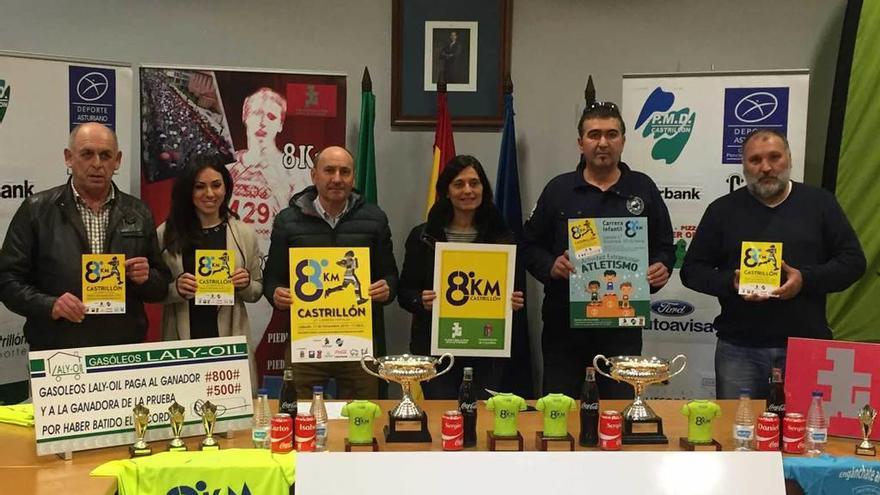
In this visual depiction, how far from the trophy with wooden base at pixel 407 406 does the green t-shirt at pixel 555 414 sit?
1.08 ft

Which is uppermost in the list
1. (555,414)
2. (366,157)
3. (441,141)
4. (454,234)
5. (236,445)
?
(441,141)

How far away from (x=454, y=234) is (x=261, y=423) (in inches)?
55.0

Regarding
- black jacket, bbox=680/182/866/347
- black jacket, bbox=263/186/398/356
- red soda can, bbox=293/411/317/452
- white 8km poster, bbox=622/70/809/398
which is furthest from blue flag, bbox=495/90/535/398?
red soda can, bbox=293/411/317/452

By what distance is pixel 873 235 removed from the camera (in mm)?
4488

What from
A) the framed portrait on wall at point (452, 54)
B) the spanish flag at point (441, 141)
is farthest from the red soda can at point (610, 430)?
the framed portrait on wall at point (452, 54)

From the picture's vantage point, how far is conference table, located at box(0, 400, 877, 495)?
85.5 inches

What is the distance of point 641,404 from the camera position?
8.62 feet

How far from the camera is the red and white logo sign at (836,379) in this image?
2.65 m

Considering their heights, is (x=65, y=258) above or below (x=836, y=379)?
above

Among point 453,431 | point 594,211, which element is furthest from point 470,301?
point 453,431

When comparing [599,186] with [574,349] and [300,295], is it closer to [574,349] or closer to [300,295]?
[574,349]

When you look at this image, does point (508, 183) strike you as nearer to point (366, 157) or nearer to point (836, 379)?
point (366, 157)

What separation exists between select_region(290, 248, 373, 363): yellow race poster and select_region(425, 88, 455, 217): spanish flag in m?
1.54

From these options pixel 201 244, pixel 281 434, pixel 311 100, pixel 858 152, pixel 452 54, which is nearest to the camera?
pixel 281 434
